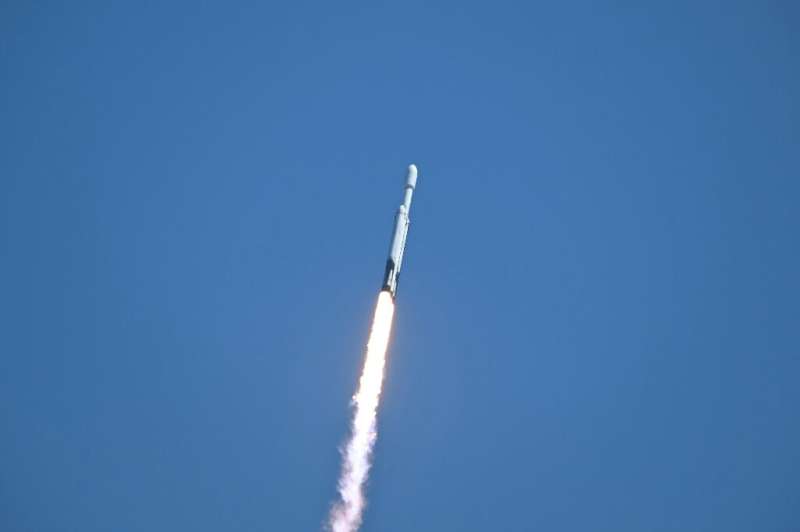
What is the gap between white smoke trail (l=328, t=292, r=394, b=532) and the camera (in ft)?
149

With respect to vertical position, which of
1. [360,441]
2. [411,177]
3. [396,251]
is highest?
[411,177]

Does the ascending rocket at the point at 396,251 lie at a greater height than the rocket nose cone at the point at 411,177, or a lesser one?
lesser

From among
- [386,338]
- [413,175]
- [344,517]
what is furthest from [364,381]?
[413,175]

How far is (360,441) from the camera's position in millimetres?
46250

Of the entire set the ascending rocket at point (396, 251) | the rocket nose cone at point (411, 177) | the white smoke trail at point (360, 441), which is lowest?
the white smoke trail at point (360, 441)

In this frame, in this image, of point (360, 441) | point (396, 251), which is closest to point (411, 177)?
point (396, 251)

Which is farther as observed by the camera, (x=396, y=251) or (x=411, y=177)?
(x=411, y=177)

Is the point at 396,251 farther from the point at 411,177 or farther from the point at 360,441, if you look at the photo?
the point at 360,441

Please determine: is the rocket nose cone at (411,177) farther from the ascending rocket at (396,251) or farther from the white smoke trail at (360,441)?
the white smoke trail at (360,441)

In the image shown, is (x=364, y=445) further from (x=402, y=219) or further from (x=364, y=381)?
(x=402, y=219)

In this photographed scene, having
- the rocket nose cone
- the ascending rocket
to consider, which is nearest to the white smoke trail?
the ascending rocket

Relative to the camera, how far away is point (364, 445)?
1825 inches

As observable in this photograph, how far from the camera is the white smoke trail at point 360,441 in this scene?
1783 inches

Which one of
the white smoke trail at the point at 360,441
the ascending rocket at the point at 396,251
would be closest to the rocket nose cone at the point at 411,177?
the ascending rocket at the point at 396,251
